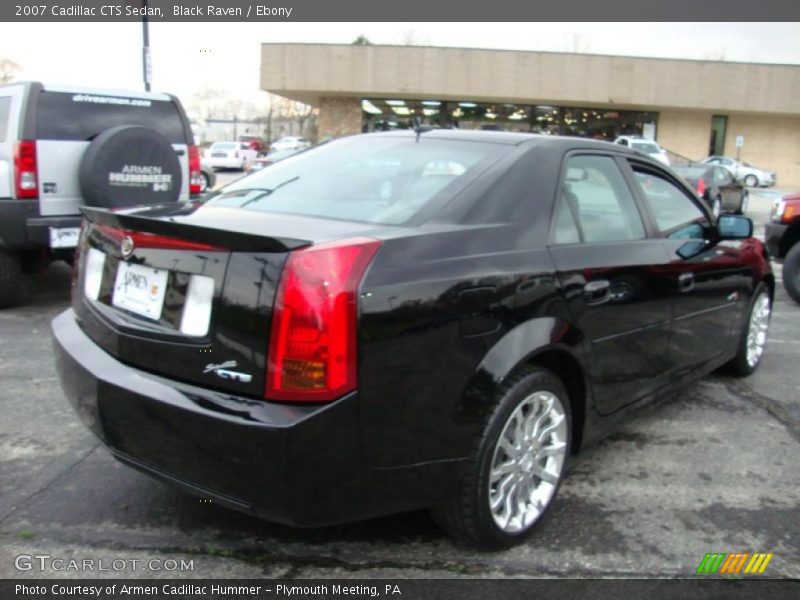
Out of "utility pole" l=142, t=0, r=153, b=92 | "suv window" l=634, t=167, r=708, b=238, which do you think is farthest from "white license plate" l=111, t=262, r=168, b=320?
"utility pole" l=142, t=0, r=153, b=92

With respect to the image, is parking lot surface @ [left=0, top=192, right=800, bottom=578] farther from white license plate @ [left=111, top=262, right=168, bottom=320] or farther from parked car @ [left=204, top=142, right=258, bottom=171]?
parked car @ [left=204, top=142, right=258, bottom=171]

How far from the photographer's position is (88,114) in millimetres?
6445

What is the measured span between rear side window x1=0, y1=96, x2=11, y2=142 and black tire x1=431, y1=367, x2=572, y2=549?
549 cm

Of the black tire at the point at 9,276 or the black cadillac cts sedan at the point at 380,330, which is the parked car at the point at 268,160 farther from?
the black tire at the point at 9,276

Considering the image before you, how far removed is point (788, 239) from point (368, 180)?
643 cm

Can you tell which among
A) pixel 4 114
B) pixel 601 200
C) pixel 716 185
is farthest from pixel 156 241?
pixel 716 185

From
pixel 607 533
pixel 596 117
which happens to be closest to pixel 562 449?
pixel 607 533

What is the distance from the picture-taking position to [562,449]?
2963 mm

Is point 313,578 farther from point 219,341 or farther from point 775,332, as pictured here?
point 775,332

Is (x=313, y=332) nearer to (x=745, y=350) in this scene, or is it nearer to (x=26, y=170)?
(x=745, y=350)

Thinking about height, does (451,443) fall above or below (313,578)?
above

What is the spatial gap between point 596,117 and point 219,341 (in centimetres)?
3971

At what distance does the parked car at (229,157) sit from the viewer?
1384 inches

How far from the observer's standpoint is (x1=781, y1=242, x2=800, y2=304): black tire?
7.52 metres
